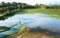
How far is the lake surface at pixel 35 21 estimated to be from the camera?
A: 1.26 metres

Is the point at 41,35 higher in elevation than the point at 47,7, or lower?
lower

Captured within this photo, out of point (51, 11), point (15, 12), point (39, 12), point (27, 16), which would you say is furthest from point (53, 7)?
point (15, 12)

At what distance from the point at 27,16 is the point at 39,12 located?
0.14m

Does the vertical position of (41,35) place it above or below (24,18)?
below

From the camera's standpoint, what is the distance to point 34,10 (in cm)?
132

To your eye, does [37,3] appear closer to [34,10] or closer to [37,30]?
[34,10]

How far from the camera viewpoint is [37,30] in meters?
1.27

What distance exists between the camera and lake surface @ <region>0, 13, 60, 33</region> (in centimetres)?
126

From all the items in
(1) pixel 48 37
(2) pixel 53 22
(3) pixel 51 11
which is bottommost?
(1) pixel 48 37

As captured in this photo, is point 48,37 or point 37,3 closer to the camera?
point 48,37

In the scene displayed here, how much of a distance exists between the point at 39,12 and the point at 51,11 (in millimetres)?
131

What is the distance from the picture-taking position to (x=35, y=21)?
4.22 ft

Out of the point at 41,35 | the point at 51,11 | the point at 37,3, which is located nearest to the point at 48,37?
the point at 41,35

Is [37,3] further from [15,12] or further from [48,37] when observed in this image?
[48,37]
